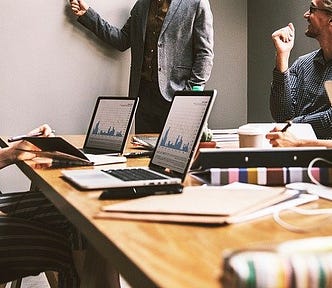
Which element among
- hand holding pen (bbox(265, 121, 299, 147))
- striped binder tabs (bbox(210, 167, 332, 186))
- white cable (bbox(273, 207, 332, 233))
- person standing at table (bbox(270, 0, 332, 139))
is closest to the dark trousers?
person standing at table (bbox(270, 0, 332, 139))

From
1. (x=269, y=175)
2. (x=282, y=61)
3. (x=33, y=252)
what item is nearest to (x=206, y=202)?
(x=269, y=175)

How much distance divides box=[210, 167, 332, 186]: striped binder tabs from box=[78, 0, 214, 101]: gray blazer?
2173 mm

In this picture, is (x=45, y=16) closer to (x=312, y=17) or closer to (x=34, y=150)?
(x=312, y=17)

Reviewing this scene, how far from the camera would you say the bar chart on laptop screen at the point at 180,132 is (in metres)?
1.14

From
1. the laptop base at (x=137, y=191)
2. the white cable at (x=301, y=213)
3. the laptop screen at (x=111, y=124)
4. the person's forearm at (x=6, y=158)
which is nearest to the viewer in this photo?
the white cable at (x=301, y=213)

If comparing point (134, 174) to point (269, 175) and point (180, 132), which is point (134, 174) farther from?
point (269, 175)

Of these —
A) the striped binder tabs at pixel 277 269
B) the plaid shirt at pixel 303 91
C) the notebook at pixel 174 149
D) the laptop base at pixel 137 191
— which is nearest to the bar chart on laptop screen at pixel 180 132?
the notebook at pixel 174 149

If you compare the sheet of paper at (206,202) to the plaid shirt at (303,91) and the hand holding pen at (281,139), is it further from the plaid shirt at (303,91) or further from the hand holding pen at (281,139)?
the plaid shirt at (303,91)

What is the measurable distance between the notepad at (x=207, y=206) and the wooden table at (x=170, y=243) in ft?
0.06

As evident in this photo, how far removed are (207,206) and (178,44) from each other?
2.61m

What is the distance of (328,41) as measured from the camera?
105 inches

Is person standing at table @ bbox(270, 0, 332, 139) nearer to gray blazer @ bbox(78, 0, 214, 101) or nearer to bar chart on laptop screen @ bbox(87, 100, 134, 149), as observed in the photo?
gray blazer @ bbox(78, 0, 214, 101)

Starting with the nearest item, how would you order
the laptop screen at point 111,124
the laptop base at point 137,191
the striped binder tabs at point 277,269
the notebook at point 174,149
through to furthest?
1. the striped binder tabs at point 277,269
2. the laptop base at point 137,191
3. the notebook at point 174,149
4. the laptop screen at point 111,124

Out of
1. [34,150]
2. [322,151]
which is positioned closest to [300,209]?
[322,151]
